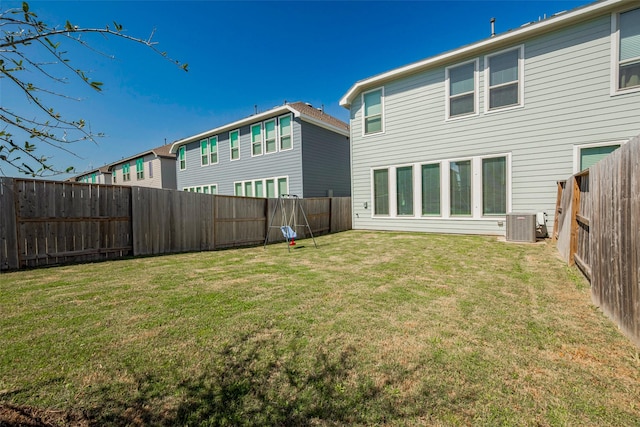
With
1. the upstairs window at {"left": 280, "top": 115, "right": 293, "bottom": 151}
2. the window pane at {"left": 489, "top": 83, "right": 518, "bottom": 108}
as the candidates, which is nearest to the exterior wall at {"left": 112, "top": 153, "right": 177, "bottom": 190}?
the upstairs window at {"left": 280, "top": 115, "right": 293, "bottom": 151}

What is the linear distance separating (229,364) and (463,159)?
938 cm

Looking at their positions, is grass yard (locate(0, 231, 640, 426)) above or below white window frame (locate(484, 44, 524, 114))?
below

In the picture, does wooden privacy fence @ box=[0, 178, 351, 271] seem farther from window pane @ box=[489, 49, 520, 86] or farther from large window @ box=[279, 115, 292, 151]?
window pane @ box=[489, 49, 520, 86]

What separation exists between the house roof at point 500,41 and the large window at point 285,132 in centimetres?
370

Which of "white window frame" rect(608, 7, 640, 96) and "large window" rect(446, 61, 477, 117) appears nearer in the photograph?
"white window frame" rect(608, 7, 640, 96)

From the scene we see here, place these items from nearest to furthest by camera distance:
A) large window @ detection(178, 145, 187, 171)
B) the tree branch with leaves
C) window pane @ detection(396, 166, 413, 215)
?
the tree branch with leaves < window pane @ detection(396, 166, 413, 215) < large window @ detection(178, 145, 187, 171)

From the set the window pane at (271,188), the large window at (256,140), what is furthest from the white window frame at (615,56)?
the large window at (256,140)

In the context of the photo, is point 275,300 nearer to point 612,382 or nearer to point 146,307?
point 146,307

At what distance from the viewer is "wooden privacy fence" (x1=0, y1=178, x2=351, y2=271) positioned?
5762 mm

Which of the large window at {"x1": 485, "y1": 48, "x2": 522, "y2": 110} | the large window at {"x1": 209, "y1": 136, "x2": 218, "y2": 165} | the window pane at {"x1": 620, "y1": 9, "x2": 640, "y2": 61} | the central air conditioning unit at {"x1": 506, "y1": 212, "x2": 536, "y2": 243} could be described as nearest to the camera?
the window pane at {"x1": 620, "y1": 9, "x2": 640, "y2": 61}

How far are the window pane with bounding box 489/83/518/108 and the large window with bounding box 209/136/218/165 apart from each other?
14502 millimetres

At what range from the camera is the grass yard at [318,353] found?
173 cm

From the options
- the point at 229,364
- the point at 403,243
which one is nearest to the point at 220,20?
the point at 403,243

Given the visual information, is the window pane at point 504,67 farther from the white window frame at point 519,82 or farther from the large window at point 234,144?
Answer: the large window at point 234,144
